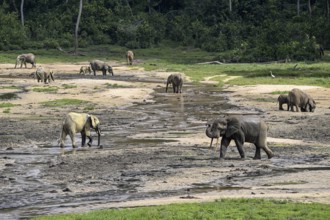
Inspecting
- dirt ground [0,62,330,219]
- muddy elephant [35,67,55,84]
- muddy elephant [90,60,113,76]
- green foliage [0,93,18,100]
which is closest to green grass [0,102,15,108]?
dirt ground [0,62,330,219]

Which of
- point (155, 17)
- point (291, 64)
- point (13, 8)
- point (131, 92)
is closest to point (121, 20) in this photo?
point (155, 17)

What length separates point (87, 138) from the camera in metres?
27.0

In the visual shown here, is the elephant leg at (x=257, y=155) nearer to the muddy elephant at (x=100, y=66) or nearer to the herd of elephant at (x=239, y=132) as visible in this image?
the herd of elephant at (x=239, y=132)

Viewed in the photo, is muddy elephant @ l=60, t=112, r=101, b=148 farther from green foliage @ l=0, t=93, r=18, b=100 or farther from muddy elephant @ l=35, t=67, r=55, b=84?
muddy elephant @ l=35, t=67, r=55, b=84

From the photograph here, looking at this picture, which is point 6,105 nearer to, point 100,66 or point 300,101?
point 300,101

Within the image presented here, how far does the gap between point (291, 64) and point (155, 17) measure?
25.4m

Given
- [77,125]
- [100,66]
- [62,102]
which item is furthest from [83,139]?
[100,66]

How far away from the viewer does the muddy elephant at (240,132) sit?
72.1 ft

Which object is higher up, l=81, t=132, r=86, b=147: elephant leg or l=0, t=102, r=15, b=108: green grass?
l=81, t=132, r=86, b=147: elephant leg

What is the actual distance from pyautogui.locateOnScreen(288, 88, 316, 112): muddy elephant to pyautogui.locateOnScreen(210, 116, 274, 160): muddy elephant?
41.0ft

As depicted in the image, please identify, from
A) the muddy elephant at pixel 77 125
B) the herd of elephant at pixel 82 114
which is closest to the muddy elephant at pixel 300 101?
the herd of elephant at pixel 82 114

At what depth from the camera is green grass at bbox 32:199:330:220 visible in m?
14.5

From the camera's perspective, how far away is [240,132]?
22078mm

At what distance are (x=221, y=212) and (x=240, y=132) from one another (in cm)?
741
